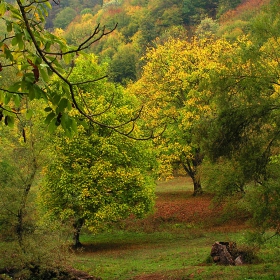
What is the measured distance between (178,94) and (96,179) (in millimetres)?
13731

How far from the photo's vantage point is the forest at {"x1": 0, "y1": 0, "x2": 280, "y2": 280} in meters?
4.16

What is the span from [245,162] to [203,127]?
2.04 m

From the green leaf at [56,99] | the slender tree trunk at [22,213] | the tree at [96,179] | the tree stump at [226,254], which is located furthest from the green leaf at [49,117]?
the tree at [96,179]

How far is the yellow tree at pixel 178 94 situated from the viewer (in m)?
32.3

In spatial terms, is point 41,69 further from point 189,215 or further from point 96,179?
point 189,215

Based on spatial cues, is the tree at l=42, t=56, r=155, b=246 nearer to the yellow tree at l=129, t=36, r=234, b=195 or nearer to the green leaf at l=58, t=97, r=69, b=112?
the yellow tree at l=129, t=36, r=234, b=195

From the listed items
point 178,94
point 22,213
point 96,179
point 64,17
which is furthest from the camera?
point 64,17

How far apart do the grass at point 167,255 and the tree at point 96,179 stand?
1986mm

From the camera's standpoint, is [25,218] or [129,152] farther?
[129,152]

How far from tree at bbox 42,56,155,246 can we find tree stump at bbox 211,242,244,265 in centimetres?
655

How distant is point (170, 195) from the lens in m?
39.0

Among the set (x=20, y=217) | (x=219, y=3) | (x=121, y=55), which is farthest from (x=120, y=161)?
(x=219, y=3)

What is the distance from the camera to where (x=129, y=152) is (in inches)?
999

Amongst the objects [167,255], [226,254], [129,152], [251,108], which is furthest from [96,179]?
[251,108]
